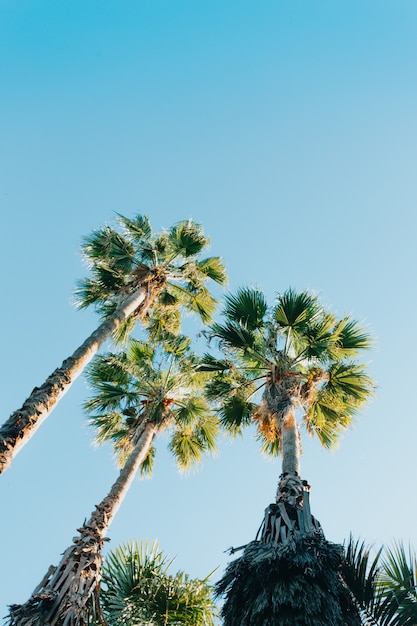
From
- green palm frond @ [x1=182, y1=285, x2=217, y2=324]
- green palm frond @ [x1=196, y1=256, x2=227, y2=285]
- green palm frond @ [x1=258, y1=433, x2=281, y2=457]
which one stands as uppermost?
green palm frond @ [x1=196, y1=256, x2=227, y2=285]

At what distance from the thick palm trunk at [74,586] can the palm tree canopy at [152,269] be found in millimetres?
5422

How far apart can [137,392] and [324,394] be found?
4.50m

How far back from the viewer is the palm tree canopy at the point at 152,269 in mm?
12961

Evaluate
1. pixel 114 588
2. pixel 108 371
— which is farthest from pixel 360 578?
pixel 108 371

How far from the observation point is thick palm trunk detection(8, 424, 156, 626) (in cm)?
620

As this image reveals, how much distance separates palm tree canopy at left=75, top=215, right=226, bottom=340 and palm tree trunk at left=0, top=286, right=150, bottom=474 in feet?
11.7

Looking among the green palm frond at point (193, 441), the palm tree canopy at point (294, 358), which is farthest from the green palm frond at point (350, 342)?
the green palm frond at point (193, 441)

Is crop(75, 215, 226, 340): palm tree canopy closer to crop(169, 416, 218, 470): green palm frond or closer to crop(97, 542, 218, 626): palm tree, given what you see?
crop(169, 416, 218, 470): green palm frond

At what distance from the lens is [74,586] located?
670cm

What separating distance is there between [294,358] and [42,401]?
5263 millimetres

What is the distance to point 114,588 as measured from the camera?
7.70 metres

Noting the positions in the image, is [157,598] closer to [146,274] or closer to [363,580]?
[363,580]

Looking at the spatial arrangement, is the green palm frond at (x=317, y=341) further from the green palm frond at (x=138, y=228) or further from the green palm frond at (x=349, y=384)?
the green palm frond at (x=138, y=228)

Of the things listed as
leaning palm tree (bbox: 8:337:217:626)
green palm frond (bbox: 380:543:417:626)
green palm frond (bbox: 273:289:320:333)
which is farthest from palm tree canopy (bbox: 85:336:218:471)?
green palm frond (bbox: 380:543:417:626)
